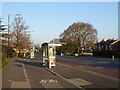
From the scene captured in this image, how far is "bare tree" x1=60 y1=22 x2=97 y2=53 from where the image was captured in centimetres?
6994

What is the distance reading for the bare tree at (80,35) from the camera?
2753 inches

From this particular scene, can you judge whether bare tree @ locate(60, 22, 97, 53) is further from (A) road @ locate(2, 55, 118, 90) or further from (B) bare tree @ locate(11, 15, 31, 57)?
(A) road @ locate(2, 55, 118, 90)

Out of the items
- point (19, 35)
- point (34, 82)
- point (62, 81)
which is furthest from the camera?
point (19, 35)

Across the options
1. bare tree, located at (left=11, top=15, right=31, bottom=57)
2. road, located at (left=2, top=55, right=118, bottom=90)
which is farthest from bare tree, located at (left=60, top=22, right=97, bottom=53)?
road, located at (left=2, top=55, right=118, bottom=90)

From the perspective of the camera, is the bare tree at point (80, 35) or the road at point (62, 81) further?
the bare tree at point (80, 35)

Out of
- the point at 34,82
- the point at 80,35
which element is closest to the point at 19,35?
the point at 80,35

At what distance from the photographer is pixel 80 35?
234 feet

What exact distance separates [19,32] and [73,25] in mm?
21559

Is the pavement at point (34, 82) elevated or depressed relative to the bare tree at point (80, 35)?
depressed

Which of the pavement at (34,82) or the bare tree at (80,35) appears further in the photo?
the bare tree at (80,35)

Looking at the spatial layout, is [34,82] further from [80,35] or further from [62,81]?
[80,35]

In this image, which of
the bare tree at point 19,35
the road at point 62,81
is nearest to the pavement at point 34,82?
the road at point 62,81

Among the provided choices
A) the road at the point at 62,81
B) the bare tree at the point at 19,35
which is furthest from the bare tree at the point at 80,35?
the road at the point at 62,81

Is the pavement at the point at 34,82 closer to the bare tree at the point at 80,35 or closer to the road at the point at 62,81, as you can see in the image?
the road at the point at 62,81
